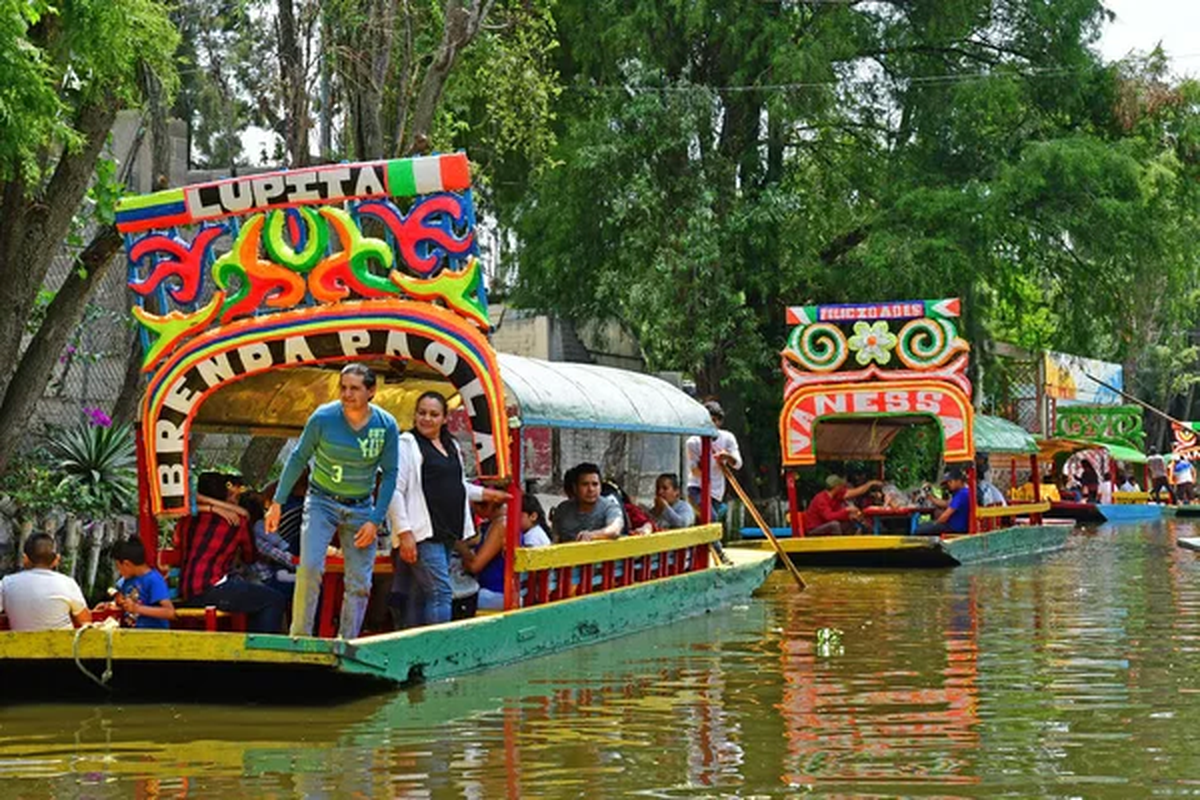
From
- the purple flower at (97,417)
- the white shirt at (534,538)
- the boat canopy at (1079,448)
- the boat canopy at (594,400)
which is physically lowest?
the white shirt at (534,538)

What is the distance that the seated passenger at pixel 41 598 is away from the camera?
10703 mm

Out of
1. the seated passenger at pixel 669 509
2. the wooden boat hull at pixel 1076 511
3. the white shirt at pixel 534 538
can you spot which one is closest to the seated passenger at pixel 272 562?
the white shirt at pixel 534 538

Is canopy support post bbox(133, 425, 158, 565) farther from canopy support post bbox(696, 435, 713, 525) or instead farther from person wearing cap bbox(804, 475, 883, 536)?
person wearing cap bbox(804, 475, 883, 536)

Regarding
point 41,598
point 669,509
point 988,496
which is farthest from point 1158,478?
point 41,598

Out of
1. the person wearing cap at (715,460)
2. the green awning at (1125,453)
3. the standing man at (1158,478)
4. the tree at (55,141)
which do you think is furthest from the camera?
the standing man at (1158,478)

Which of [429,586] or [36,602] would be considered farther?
[429,586]

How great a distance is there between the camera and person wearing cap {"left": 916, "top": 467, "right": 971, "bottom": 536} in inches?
931

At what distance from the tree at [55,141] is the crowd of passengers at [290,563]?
8.17 ft

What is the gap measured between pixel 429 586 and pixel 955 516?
13.7 metres

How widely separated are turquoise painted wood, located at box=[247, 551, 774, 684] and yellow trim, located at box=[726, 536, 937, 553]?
5.04m

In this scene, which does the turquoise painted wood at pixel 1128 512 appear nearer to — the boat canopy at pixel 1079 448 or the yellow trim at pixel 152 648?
the boat canopy at pixel 1079 448

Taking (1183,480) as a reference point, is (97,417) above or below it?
above

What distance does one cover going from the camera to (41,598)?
1070 cm

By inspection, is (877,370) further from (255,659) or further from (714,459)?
(255,659)
